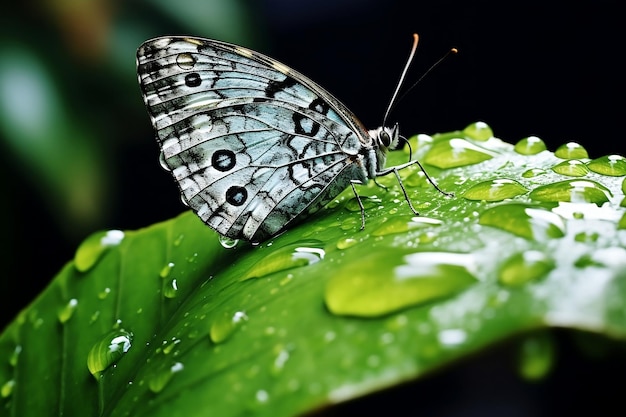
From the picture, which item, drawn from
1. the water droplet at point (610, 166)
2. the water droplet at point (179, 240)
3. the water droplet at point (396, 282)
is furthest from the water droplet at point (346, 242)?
the water droplet at point (179, 240)

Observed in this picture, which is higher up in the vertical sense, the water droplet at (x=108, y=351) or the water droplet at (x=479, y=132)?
the water droplet at (x=479, y=132)

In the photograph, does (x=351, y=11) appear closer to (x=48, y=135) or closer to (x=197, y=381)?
(x=48, y=135)

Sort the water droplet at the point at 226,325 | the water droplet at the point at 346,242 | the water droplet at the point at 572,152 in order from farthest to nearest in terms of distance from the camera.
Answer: the water droplet at the point at 572,152, the water droplet at the point at 346,242, the water droplet at the point at 226,325

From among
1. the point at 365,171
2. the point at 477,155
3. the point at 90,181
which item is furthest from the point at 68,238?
the point at 477,155

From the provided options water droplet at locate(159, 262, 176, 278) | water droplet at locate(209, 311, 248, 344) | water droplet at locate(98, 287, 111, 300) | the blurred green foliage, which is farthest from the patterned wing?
the blurred green foliage

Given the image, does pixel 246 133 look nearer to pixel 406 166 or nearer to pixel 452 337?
pixel 406 166

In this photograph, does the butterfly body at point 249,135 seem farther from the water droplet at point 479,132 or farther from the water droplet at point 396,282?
the water droplet at point 396,282

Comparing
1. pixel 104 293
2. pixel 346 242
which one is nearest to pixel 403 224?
pixel 346 242
